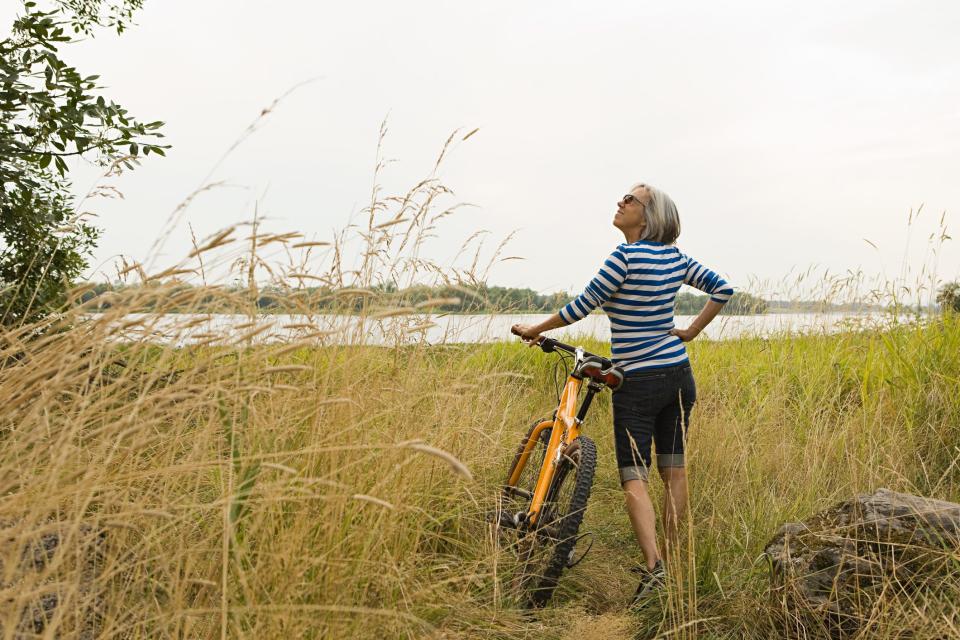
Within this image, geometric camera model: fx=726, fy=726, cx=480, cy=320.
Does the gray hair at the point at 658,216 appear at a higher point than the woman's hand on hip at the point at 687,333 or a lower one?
higher

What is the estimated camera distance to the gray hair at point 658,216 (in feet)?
11.7

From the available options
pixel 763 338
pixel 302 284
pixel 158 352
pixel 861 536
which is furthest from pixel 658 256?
pixel 763 338

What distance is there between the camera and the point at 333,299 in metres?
2.89

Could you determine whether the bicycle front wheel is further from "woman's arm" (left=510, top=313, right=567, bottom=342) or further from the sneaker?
"woman's arm" (left=510, top=313, right=567, bottom=342)

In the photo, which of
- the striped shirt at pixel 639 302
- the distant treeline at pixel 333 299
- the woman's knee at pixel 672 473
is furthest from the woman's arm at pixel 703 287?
the distant treeline at pixel 333 299

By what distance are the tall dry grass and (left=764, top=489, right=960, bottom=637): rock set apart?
8cm

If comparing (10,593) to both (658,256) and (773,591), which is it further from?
(658,256)

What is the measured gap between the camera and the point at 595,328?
8.47 m

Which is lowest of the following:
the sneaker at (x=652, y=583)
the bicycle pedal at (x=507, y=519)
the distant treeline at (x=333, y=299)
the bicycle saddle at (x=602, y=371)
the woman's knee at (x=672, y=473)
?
the sneaker at (x=652, y=583)

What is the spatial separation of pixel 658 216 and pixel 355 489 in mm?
2010

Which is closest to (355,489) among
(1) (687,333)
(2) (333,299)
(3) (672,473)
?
(2) (333,299)

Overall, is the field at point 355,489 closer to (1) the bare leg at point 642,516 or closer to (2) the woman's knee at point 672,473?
(1) the bare leg at point 642,516

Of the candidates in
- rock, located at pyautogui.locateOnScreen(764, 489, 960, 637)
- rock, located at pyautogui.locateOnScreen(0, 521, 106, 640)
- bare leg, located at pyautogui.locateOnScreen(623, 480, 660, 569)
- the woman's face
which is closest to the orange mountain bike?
bare leg, located at pyautogui.locateOnScreen(623, 480, 660, 569)

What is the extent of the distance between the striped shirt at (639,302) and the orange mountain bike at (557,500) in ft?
0.59
